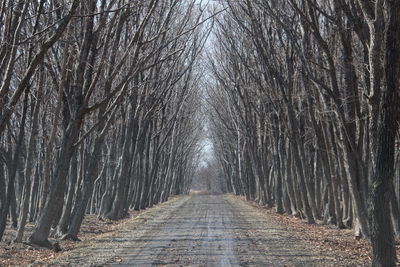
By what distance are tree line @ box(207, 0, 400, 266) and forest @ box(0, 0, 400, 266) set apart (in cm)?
4

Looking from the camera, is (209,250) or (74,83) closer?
(209,250)

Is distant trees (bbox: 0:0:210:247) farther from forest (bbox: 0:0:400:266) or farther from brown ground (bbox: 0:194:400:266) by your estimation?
brown ground (bbox: 0:194:400:266)

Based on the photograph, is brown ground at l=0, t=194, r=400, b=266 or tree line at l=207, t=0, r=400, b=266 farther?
brown ground at l=0, t=194, r=400, b=266

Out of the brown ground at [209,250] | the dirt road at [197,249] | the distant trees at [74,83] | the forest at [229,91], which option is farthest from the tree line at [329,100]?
the distant trees at [74,83]

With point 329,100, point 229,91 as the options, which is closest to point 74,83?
point 329,100

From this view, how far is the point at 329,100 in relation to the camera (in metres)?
16.8

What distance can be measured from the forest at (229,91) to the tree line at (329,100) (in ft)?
0.13

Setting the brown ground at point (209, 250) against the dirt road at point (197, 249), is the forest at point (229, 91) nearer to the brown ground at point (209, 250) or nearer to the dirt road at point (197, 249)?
the brown ground at point (209, 250)

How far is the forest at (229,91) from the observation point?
9758 millimetres

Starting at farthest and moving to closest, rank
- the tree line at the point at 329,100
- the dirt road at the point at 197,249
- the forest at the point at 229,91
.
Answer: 1. the dirt road at the point at 197,249
2. the forest at the point at 229,91
3. the tree line at the point at 329,100

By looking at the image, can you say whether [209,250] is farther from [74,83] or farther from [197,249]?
[74,83]

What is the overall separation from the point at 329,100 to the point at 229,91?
19.0m

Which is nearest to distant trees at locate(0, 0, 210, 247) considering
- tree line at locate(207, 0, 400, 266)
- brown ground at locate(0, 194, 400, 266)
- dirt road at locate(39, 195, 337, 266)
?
brown ground at locate(0, 194, 400, 266)

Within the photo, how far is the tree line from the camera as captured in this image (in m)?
8.49
